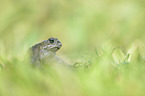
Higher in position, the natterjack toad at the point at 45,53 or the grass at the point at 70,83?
the natterjack toad at the point at 45,53

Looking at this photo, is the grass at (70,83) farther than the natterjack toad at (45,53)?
No

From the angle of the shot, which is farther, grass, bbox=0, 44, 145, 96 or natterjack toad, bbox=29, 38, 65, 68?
natterjack toad, bbox=29, 38, 65, 68

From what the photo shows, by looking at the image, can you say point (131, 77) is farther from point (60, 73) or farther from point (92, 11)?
point (92, 11)

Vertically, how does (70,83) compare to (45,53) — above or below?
below

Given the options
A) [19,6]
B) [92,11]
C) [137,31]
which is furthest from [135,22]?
[19,6]

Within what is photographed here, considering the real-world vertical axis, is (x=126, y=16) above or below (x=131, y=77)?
above

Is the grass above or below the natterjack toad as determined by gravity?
below

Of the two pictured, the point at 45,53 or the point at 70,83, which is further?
the point at 45,53

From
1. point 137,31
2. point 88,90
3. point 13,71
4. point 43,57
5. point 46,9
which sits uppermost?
point 46,9
